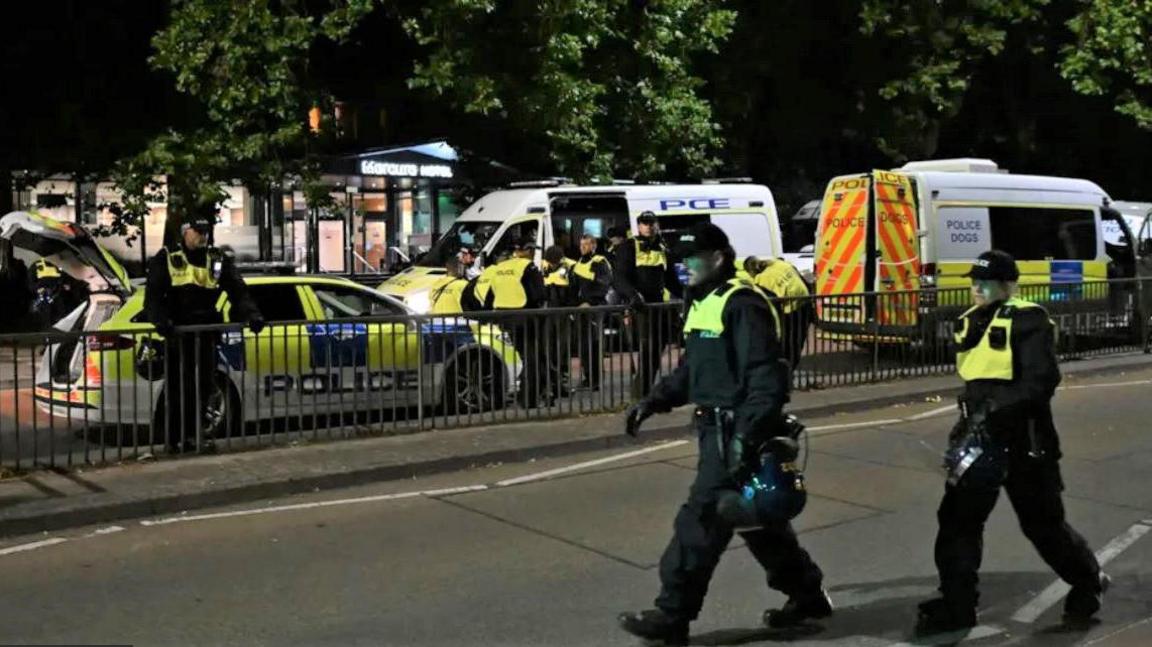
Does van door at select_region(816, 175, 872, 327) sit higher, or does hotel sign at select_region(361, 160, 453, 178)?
hotel sign at select_region(361, 160, 453, 178)

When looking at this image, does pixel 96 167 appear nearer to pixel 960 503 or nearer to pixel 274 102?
pixel 274 102

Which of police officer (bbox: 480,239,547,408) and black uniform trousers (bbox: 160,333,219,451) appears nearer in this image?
black uniform trousers (bbox: 160,333,219,451)

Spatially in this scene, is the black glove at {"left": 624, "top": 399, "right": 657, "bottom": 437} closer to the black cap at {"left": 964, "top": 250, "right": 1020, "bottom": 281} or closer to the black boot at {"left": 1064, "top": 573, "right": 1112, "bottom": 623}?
the black cap at {"left": 964, "top": 250, "right": 1020, "bottom": 281}

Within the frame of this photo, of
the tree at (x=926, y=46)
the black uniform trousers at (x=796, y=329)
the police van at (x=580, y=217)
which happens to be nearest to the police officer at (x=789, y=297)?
the black uniform trousers at (x=796, y=329)

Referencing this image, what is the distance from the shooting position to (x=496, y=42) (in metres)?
17.9

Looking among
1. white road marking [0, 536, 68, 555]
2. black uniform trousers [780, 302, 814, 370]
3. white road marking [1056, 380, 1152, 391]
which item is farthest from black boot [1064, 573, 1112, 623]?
white road marking [1056, 380, 1152, 391]

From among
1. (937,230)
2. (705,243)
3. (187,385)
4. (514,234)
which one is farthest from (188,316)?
(937,230)

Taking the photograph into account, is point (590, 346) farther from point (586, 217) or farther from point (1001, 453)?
point (1001, 453)

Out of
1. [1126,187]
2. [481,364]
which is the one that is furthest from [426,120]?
[1126,187]

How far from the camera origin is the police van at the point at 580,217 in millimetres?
16703

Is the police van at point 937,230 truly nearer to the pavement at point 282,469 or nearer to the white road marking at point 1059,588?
the pavement at point 282,469

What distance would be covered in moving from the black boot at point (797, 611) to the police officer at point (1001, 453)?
0.43 m

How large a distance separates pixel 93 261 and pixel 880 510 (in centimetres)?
1019

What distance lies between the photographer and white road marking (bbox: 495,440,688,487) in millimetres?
8953
